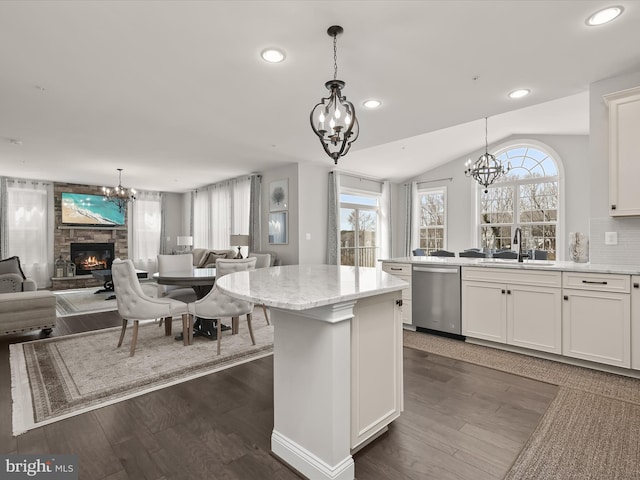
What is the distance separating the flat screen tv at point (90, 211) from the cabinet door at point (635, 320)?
10007 mm

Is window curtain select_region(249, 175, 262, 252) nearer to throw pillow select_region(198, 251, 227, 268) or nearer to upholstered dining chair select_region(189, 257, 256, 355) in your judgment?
throw pillow select_region(198, 251, 227, 268)

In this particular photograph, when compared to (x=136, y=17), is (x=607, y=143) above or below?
below

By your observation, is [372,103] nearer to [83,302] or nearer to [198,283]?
[198,283]

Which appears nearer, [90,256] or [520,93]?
[520,93]

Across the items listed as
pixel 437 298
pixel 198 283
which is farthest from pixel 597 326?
pixel 198 283

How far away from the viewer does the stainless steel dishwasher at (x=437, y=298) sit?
3674mm

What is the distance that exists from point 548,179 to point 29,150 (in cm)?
947

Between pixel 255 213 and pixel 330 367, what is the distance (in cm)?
582

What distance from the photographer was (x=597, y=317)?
277cm

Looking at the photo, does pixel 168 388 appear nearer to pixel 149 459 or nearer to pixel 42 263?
pixel 149 459

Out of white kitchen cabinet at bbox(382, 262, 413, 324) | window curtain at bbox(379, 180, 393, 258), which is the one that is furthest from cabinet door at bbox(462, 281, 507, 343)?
window curtain at bbox(379, 180, 393, 258)

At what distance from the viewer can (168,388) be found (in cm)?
256

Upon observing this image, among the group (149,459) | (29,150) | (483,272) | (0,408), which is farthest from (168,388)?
(29,150)

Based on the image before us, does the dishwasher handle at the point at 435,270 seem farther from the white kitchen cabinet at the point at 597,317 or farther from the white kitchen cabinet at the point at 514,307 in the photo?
the white kitchen cabinet at the point at 597,317
